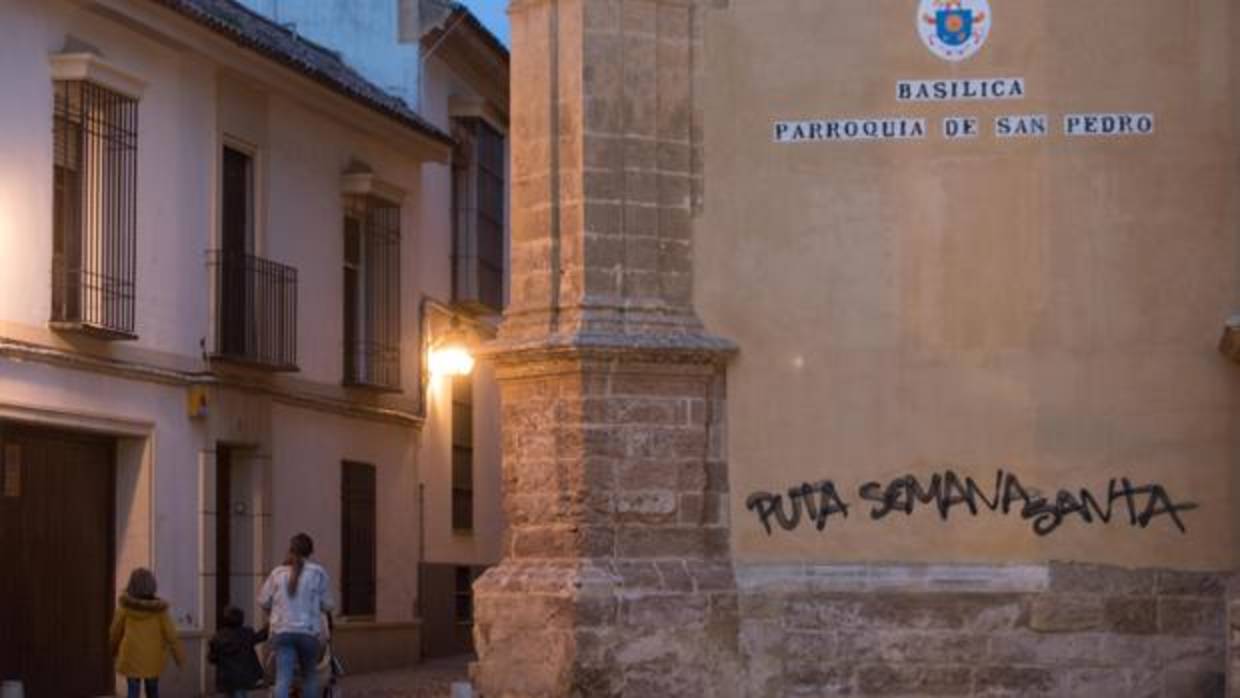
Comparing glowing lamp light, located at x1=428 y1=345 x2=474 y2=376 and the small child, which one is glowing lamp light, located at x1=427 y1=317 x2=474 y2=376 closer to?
glowing lamp light, located at x1=428 y1=345 x2=474 y2=376

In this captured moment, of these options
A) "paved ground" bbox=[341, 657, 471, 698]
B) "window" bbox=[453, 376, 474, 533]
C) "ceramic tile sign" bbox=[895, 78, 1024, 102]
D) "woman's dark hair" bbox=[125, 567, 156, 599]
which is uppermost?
"ceramic tile sign" bbox=[895, 78, 1024, 102]

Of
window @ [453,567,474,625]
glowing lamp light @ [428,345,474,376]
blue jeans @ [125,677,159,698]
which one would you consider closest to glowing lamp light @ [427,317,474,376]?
glowing lamp light @ [428,345,474,376]

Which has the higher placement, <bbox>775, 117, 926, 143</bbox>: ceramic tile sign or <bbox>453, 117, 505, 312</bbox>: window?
<bbox>453, 117, 505, 312</bbox>: window

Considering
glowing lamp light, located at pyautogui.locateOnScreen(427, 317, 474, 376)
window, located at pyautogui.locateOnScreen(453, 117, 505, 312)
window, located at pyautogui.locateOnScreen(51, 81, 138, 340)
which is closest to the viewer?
window, located at pyautogui.locateOnScreen(51, 81, 138, 340)

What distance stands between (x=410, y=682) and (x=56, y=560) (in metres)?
4.62

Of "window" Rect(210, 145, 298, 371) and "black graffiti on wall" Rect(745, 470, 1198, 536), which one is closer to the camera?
"black graffiti on wall" Rect(745, 470, 1198, 536)

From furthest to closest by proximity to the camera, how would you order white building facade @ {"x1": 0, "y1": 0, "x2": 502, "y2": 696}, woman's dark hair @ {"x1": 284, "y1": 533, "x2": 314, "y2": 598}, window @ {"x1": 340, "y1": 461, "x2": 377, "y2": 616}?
window @ {"x1": 340, "y1": 461, "x2": 377, "y2": 616}
white building facade @ {"x1": 0, "y1": 0, "x2": 502, "y2": 696}
woman's dark hair @ {"x1": 284, "y1": 533, "x2": 314, "y2": 598}

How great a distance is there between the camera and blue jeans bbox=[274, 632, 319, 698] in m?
17.0

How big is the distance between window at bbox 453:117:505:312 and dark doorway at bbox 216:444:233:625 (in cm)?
670

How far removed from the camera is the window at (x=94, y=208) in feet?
65.9

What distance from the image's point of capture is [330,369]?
1013 inches

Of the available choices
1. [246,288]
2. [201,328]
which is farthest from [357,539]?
[201,328]

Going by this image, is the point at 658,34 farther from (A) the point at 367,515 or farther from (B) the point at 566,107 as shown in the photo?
(A) the point at 367,515

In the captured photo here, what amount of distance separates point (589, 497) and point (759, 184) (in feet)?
7.42
